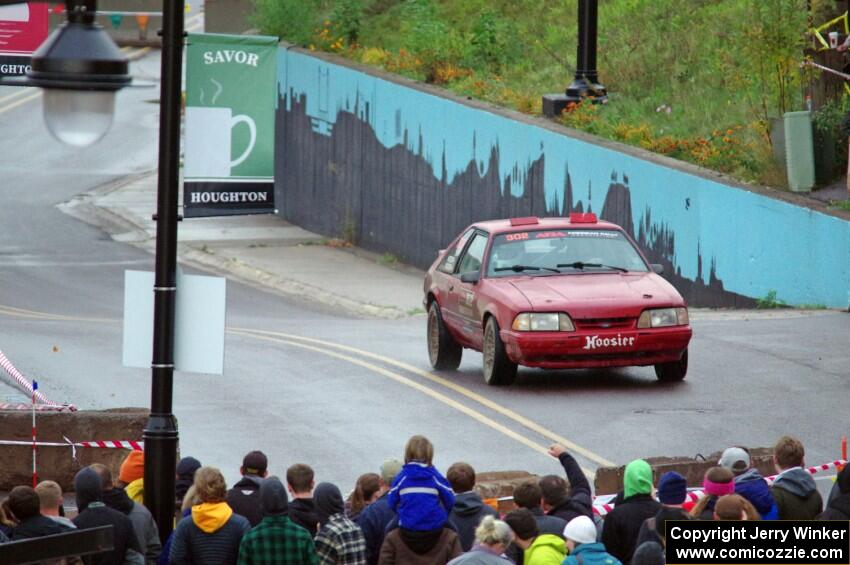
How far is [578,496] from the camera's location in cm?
980

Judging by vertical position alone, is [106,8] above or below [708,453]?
above

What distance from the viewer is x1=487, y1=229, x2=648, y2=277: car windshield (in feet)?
60.6

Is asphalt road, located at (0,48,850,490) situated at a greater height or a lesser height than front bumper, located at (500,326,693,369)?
lesser

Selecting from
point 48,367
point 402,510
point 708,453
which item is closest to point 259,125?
point 402,510

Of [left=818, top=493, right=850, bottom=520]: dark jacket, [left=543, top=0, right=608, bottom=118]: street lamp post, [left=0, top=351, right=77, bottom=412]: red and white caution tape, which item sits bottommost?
[left=0, top=351, right=77, bottom=412]: red and white caution tape

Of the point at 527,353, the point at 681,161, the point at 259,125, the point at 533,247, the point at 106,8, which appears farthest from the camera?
the point at 106,8

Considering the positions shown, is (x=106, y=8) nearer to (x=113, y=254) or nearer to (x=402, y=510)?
(x=113, y=254)

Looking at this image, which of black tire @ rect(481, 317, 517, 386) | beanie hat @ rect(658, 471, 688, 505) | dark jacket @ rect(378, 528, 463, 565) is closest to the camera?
dark jacket @ rect(378, 528, 463, 565)

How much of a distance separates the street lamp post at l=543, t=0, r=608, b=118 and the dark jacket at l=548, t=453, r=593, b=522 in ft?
64.3

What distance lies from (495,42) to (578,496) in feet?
94.3

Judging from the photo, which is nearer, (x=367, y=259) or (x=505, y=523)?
(x=505, y=523)

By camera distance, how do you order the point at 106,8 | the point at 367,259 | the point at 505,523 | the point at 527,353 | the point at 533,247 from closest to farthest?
the point at 505,523 < the point at 527,353 < the point at 533,247 < the point at 367,259 < the point at 106,8

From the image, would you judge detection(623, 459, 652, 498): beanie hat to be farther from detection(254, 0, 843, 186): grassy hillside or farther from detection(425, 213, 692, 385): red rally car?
detection(254, 0, 843, 186): grassy hillside

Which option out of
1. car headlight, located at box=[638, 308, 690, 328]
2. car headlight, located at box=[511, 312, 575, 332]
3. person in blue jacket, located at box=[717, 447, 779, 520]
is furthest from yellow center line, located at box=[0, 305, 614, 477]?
person in blue jacket, located at box=[717, 447, 779, 520]
